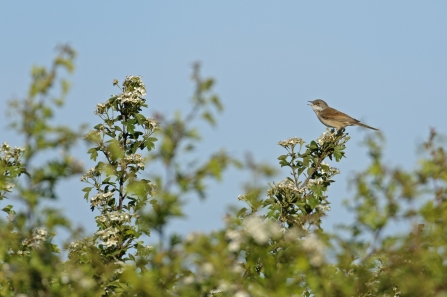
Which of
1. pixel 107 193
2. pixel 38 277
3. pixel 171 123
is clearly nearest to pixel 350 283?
pixel 171 123

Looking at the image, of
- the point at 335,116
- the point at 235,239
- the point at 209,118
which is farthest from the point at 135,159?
the point at 335,116

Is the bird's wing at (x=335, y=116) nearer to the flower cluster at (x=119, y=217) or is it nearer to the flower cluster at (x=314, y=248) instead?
the flower cluster at (x=119, y=217)

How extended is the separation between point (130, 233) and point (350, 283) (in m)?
3.52

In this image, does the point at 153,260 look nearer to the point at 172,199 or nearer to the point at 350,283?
the point at 172,199

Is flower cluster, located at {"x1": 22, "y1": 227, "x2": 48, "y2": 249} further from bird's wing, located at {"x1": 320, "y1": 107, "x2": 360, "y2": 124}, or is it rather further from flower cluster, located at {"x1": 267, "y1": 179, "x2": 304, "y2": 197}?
bird's wing, located at {"x1": 320, "y1": 107, "x2": 360, "y2": 124}

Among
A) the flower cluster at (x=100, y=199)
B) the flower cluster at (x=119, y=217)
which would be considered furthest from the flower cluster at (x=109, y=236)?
the flower cluster at (x=100, y=199)

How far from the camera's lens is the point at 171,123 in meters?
4.93

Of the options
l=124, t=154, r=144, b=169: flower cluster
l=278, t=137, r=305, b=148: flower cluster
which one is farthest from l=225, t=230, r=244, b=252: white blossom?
l=278, t=137, r=305, b=148: flower cluster

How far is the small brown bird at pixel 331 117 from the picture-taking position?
19172mm

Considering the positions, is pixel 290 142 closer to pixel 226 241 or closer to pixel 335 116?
pixel 226 241

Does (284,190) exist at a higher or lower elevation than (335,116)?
lower

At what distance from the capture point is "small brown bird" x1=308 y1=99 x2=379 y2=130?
62.9 ft

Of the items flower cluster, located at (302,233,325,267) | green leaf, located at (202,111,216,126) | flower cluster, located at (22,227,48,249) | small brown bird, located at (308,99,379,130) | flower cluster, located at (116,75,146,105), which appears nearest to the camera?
flower cluster, located at (302,233,325,267)

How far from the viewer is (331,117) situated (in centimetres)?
1955
